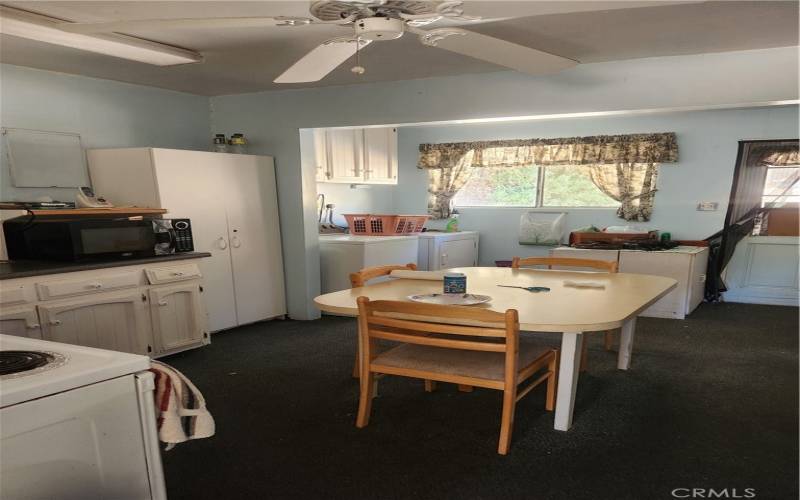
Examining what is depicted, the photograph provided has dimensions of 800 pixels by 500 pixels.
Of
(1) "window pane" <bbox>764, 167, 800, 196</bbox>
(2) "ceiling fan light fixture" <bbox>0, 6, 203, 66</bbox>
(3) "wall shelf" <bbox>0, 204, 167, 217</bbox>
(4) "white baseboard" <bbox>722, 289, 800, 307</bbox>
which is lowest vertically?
(4) "white baseboard" <bbox>722, 289, 800, 307</bbox>

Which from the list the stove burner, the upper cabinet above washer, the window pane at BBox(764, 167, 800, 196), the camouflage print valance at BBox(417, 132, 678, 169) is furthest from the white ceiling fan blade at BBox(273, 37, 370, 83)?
A: the window pane at BBox(764, 167, 800, 196)

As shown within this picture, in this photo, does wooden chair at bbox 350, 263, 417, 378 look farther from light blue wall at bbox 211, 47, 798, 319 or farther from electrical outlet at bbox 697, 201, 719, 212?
electrical outlet at bbox 697, 201, 719, 212

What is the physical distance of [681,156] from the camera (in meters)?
4.62

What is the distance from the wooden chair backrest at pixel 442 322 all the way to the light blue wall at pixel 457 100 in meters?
1.95

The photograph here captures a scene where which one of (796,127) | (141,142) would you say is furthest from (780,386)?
(141,142)

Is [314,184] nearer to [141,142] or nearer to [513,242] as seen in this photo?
[141,142]

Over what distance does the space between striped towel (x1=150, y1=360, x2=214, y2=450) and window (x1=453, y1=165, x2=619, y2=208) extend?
187 inches

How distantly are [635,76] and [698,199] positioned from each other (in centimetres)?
240

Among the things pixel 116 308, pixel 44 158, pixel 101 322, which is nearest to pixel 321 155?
pixel 44 158

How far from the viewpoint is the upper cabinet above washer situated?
418 cm

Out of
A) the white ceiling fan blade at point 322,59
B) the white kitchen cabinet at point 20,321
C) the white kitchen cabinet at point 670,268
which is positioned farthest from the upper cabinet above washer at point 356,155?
the white kitchen cabinet at point 20,321

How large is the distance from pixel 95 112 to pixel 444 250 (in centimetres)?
316

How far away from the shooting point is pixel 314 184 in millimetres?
3943

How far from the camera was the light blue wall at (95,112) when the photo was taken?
2.89 metres
